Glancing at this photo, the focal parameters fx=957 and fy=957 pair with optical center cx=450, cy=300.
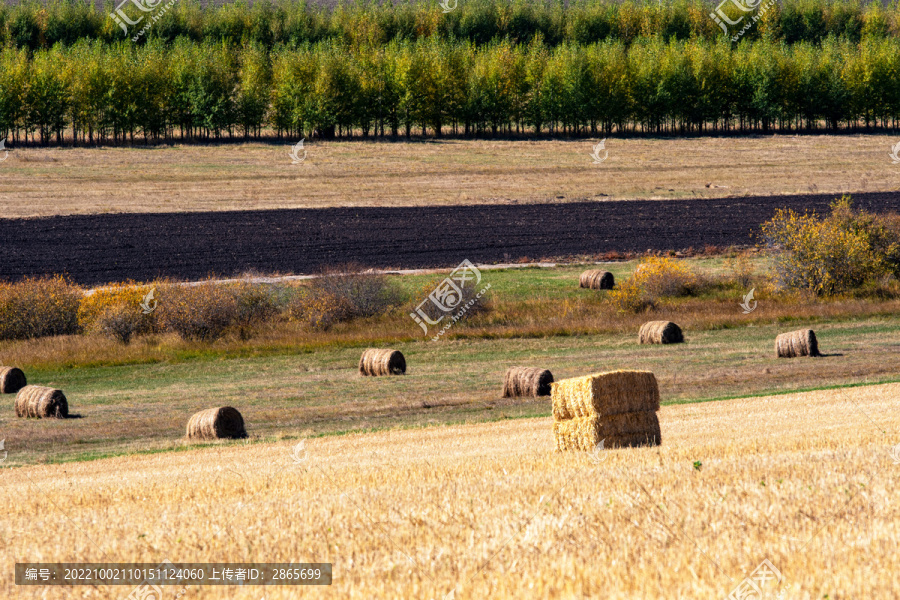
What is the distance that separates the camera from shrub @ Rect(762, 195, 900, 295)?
1585 inches

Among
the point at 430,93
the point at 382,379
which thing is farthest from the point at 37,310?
the point at 430,93

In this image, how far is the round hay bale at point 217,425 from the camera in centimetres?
2133

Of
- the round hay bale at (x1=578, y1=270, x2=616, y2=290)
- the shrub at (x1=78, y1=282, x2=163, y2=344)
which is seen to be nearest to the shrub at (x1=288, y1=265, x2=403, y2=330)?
the shrub at (x1=78, y1=282, x2=163, y2=344)

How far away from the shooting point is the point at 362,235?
2344 inches

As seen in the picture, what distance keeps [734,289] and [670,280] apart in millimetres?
3007

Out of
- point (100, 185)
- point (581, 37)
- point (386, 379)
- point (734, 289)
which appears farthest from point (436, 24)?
point (386, 379)

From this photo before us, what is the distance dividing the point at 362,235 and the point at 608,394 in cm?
4627

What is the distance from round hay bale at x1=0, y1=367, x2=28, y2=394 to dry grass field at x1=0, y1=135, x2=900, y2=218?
41.8 metres

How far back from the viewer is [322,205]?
74.8 m

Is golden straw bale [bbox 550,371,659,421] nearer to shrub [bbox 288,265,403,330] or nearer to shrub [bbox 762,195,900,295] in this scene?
shrub [bbox 288,265,403,330]

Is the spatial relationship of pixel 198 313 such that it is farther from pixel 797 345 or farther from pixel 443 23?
pixel 443 23

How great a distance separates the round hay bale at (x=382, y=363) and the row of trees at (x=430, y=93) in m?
85.9

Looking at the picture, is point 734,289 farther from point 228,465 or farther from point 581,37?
point 581,37

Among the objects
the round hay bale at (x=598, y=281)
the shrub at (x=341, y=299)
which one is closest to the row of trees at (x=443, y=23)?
the round hay bale at (x=598, y=281)
